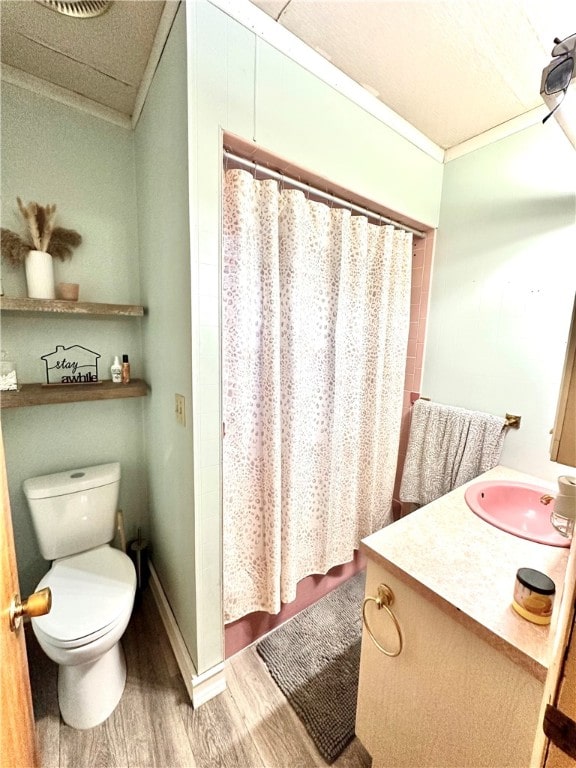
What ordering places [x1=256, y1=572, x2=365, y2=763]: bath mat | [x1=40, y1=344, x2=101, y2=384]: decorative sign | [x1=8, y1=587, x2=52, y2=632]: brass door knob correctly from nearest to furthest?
[x1=8, y1=587, x2=52, y2=632]: brass door knob
[x1=256, y1=572, x2=365, y2=763]: bath mat
[x1=40, y1=344, x2=101, y2=384]: decorative sign

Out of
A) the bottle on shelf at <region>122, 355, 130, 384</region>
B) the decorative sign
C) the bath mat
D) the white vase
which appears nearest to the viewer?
the bath mat

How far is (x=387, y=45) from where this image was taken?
106cm

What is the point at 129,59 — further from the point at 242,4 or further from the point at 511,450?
the point at 511,450

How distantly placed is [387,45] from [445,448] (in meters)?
1.71

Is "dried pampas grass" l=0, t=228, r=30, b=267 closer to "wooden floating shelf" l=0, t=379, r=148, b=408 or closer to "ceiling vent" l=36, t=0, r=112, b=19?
"wooden floating shelf" l=0, t=379, r=148, b=408

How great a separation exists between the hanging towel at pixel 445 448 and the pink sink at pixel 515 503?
201 mm

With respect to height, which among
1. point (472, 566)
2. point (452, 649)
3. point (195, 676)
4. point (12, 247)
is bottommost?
point (195, 676)

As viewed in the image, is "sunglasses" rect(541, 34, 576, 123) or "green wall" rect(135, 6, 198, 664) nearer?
"sunglasses" rect(541, 34, 576, 123)

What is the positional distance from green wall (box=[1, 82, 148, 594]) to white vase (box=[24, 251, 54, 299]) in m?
0.14

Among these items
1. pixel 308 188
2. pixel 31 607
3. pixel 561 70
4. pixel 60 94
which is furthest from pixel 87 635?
pixel 60 94

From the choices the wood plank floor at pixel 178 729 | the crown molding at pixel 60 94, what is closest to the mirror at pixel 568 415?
the wood plank floor at pixel 178 729

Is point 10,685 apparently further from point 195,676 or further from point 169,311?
point 169,311

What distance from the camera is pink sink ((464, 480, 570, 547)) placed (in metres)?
1.17

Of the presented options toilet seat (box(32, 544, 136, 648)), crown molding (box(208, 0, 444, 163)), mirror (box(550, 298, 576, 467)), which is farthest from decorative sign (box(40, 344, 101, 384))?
mirror (box(550, 298, 576, 467))
